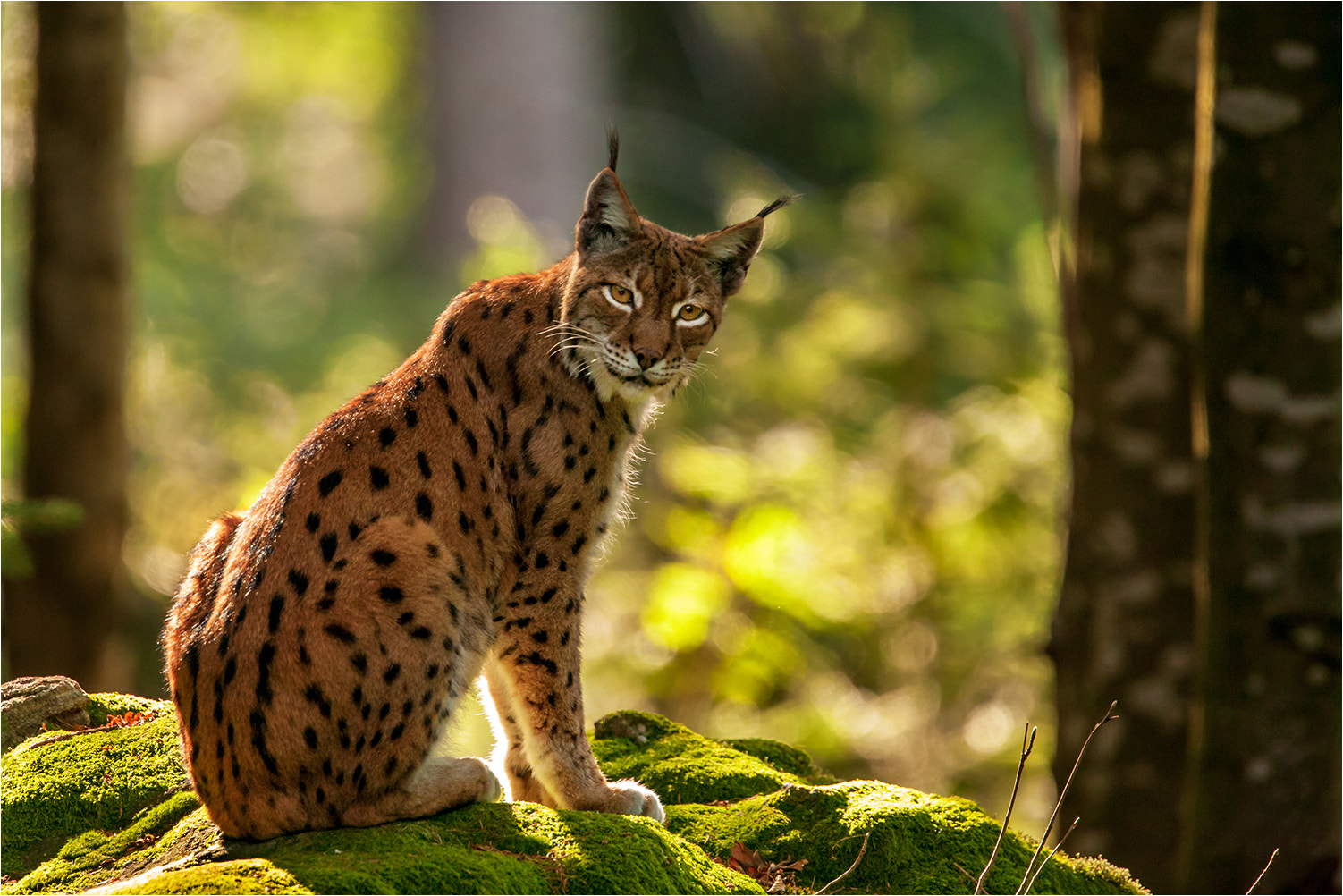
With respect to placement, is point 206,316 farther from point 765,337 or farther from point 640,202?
point 765,337

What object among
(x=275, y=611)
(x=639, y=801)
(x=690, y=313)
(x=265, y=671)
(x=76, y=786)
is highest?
(x=690, y=313)

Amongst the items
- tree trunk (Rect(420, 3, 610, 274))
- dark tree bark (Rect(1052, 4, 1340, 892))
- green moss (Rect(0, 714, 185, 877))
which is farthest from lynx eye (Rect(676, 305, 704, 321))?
tree trunk (Rect(420, 3, 610, 274))

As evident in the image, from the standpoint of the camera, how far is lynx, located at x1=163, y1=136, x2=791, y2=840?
421cm

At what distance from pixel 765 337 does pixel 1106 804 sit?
7093 millimetres

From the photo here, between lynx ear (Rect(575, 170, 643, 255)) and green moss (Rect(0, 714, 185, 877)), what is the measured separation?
110 inches

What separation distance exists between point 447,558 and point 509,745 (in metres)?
1.09

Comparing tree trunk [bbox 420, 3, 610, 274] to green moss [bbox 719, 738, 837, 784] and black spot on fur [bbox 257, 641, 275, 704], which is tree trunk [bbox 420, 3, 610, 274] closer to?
green moss [bbox 719, 738, 837, 784]

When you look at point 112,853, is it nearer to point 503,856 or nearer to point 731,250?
point 503,856

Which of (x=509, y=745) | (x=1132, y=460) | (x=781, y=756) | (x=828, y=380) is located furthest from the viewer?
(x=828, y=380)

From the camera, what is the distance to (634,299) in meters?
5.25

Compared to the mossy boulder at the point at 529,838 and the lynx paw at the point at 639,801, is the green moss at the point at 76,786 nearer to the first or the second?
the mossy boulder at the point at 529,838

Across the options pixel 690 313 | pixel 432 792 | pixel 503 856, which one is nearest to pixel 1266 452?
pixel 690 313

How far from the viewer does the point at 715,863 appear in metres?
4.48

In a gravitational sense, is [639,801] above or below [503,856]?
above
